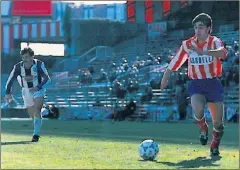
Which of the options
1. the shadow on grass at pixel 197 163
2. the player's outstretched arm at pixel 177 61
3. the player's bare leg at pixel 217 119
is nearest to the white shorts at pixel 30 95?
the player's outstretched arm at pixel 177 61

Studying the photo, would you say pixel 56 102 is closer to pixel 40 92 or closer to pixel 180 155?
pixel 40 92

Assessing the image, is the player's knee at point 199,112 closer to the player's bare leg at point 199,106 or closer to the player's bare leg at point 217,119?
the player's bare leg at point 199,106

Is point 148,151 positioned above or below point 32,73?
below

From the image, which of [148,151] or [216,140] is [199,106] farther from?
[148,151]

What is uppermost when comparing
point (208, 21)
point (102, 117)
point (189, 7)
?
point (189, 7)

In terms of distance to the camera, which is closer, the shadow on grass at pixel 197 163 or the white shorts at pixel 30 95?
the shadow on grass at pixel 197 163

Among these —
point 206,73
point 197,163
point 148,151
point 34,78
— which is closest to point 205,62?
point 206,73

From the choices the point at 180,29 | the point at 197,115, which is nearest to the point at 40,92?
the point at 197,115

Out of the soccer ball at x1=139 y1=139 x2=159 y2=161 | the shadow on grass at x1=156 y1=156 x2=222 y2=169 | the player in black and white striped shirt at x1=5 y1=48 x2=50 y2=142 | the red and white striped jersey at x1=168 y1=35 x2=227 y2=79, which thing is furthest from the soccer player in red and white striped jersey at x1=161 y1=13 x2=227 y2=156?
the player in black and white striped shirt at x1=5 y1=48 x2=50 y2=142

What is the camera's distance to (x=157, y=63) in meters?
35.4

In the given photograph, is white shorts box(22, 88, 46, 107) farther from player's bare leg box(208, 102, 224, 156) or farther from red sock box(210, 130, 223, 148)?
red sock box(210, 130, 223, 148)

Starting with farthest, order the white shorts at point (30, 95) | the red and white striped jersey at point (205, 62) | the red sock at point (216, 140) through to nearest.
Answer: the white shorts at point (30, 95), the red and white striped jersey at point (205, 62), the red sock at point (216, 140)

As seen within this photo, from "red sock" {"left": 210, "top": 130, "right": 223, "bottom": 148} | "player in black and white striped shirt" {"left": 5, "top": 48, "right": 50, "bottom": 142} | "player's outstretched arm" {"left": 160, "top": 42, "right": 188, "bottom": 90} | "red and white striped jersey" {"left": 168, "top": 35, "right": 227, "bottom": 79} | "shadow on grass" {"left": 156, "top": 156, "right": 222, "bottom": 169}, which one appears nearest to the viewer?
"shadow on grass" {"left": 156, "top": 156, "right": 222, "bottom": 169}

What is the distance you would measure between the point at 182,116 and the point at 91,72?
1326cm
